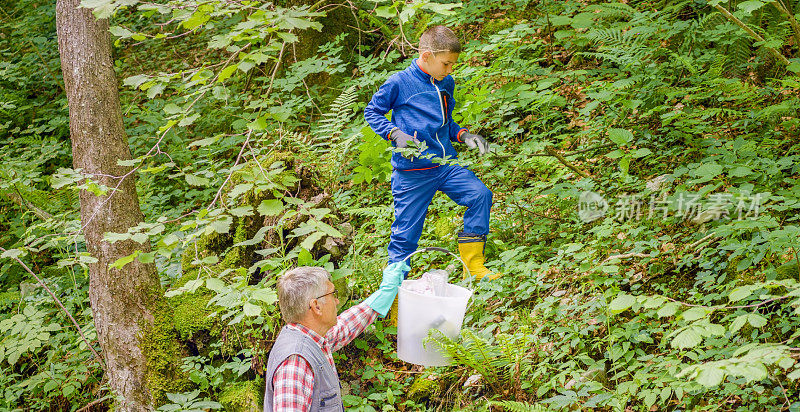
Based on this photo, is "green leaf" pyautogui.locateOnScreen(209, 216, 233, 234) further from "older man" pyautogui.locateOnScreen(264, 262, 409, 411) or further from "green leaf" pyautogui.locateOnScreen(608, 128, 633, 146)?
"green leaf" pyautogui.locateOnScreen(608, 128, 633, 146)

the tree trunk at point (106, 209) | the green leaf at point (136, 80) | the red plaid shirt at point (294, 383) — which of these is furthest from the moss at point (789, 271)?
the tree trunk at point (106, 209)

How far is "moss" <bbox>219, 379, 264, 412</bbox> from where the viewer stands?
438 cm

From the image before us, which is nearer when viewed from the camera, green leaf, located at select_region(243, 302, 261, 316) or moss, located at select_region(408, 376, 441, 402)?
green leaf, located at select_region(243, 302, 261, 316)

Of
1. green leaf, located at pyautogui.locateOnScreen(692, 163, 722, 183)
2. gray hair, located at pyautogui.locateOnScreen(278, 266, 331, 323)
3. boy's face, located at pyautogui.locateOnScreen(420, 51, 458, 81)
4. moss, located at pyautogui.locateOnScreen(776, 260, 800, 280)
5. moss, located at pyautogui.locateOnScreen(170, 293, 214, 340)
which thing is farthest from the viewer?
moss, located at pyautogui.locateOnScreen(170, 293, 214, 340)

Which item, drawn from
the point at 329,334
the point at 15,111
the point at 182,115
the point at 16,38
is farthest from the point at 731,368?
the point at 16,38

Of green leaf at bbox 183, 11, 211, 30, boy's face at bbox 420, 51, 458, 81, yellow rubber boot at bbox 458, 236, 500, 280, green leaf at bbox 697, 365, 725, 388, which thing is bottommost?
yellow rubber boot at bbox 458, 236, 500, 280

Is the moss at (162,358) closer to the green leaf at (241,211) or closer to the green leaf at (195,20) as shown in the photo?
the green leaf at (241,211)

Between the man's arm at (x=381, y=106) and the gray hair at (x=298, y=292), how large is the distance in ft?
5.10

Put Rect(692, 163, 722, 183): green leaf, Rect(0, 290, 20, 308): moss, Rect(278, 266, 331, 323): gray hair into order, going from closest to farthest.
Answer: Rect(278, 266, 331, 323): gray hair, Rect(692, 163, 722, 183): green leaf, Rect(0, 290, 20, 308): moss

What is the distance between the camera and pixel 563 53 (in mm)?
6891

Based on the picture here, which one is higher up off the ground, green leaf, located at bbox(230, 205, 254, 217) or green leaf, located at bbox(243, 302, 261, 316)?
green leaf, located at bbox(230, 205, 254, 217)

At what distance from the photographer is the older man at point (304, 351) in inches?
108

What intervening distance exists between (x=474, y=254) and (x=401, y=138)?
1.09m

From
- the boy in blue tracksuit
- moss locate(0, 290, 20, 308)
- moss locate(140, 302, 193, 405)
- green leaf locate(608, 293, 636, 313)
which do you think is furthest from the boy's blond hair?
moss locate(0, 290, 20, 308)
